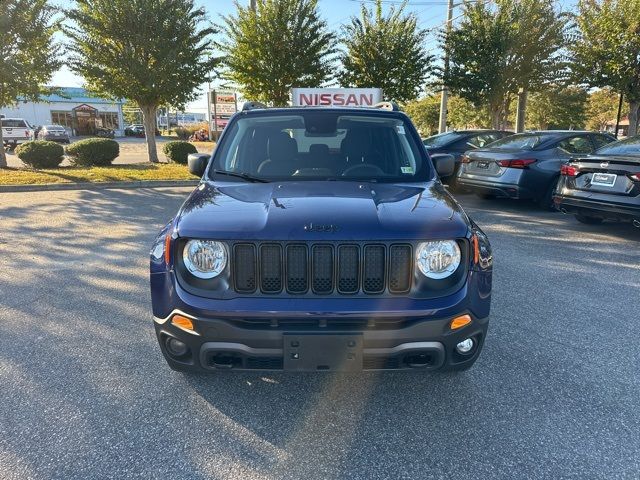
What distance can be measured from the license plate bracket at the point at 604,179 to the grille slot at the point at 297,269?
18.8 feet

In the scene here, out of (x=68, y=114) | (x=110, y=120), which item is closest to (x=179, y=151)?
(x=68, y=114)

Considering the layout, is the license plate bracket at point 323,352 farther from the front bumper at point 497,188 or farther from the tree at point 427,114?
the tree at point 427,114

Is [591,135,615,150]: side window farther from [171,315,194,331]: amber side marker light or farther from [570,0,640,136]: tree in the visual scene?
[171,315,194,331]: amber side marker light

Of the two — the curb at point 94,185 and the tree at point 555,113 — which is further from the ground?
the tree at point 555,113

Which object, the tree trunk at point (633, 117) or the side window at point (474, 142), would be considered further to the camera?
the tree trunk at point (633, 117)

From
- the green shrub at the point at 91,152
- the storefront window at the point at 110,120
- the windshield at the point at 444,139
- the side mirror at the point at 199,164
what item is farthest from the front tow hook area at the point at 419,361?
the storefront window at the point at 110,120

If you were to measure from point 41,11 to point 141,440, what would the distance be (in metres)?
14.7

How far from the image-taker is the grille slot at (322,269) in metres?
2.43

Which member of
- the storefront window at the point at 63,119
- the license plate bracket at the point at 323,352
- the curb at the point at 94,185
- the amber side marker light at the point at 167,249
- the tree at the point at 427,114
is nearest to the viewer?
the license plate bracket at the point at 323,352

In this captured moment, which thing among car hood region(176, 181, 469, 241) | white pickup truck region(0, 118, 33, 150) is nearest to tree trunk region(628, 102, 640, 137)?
car hood region(176, 181, 469, 241)

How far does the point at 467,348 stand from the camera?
256 centimetres

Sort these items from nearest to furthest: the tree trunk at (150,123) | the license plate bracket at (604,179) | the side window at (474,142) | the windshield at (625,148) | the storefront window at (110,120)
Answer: the license plate bracket at (604,179) < the windshield at (625,148) < the side window at (474,142) < the tree trunk at (150,123) < the storefront window at (110,120)

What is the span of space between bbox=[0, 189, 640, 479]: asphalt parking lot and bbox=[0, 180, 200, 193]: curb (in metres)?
7.92

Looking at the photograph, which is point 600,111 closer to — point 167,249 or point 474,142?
point 474,142
